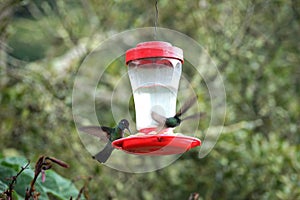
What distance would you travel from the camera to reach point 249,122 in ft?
19.1

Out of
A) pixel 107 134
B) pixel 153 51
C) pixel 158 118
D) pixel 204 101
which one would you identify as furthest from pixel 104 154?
pixel 204 101

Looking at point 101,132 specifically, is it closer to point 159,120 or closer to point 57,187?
point 159,120

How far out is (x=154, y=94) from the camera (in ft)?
10.2

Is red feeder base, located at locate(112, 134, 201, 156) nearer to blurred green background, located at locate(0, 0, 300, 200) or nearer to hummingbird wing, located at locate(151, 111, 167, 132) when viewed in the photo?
hummingbird wing, located at locate(151, 111, 167, 132)

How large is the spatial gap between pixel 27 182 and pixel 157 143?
0.77m

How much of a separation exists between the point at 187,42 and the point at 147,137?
3421mm

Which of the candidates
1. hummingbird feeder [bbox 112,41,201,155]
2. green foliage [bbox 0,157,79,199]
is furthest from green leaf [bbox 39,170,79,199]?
hummingbird feeder [bbox 112,41,201,155]

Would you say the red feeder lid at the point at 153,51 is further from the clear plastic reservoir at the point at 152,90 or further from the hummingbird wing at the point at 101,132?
the hummingbird wing at the point at 101,132

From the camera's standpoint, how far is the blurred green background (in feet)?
17.7

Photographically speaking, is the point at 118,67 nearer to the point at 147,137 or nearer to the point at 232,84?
the point at 232,84

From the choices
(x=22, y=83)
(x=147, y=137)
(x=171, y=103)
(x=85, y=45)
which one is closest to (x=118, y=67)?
(x=85, y=45)

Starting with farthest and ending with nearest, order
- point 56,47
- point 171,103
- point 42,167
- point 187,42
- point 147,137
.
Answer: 1. point 56,47
2. point 187,42
3. point 171,103
4. point 147,137
5. point 42,167

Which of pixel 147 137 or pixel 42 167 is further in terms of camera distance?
pixel 147 137

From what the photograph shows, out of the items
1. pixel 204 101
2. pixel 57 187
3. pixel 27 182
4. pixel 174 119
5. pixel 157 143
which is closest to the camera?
pixel 157 143
